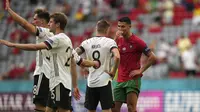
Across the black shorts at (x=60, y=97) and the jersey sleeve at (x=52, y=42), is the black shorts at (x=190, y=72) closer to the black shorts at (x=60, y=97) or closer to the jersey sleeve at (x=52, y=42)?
the black shorts at (x=60, y=97)

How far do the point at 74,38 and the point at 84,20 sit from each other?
66.9 inches

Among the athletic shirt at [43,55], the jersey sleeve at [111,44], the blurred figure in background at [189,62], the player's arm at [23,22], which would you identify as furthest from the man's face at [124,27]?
the blurred figure in background at [189,62]

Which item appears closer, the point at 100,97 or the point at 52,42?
the point at 52,42

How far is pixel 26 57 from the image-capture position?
27.6m

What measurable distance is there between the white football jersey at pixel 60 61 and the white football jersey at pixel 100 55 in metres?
1.41

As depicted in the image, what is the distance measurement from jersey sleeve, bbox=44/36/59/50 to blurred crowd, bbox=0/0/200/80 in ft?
40.3

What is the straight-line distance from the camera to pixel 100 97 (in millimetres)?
14062

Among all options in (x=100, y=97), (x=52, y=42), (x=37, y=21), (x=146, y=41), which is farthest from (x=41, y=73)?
(x=146, y=41)

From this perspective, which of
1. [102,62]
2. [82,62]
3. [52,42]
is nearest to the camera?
[52,42]

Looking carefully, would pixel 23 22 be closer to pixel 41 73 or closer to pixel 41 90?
pixel 41 73

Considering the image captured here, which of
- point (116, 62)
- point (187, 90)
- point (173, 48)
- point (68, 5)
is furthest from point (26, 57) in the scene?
point (116, 62)

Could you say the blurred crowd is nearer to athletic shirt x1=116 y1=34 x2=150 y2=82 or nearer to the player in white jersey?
athletic shirt x1=116 y1=34 x2=150 y2=82

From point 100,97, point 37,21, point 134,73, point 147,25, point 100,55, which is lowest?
point 100,97

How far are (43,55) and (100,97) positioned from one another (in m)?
1.56
